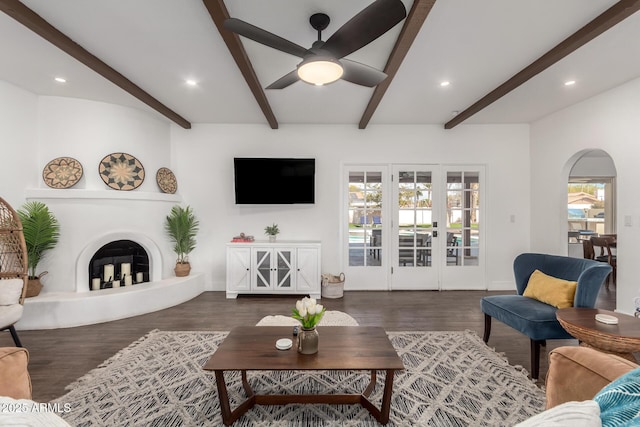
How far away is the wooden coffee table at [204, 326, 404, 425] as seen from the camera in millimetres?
1592

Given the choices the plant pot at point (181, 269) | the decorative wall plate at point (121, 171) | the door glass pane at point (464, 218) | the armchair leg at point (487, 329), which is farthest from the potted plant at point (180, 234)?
the door glass pane at point (464, 218)

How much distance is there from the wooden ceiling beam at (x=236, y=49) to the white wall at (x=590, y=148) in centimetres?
403

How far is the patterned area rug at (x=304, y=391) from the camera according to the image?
69.2 inches

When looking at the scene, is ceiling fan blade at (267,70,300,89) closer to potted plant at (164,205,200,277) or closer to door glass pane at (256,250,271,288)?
door glass pane at (256,250,271,288)

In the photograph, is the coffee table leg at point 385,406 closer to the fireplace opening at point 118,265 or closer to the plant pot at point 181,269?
the plant pot at point 181,269

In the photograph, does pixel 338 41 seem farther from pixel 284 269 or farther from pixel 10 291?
pixel 10 291

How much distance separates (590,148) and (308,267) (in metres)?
3.94

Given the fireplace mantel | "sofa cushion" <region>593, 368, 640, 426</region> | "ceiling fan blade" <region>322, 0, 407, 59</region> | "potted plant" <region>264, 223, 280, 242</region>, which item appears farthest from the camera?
"potted plant" <region>264, 223, 280, 242</region>

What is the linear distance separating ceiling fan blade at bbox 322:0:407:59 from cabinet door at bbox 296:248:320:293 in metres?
2.73

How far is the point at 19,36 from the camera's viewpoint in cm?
231

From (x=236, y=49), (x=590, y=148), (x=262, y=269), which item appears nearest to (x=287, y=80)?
(x=236, y=49)

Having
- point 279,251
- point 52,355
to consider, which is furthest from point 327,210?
point 52,355

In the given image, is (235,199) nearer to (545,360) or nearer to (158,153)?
(158,153)

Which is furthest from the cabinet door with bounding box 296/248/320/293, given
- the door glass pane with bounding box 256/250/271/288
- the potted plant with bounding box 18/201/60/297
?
the potted plant with bounding box 18/201/60/297
